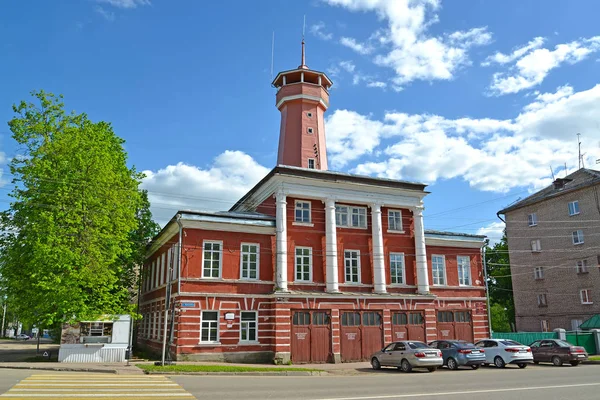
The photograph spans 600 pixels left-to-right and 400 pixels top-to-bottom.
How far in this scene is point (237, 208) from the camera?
38062 mm

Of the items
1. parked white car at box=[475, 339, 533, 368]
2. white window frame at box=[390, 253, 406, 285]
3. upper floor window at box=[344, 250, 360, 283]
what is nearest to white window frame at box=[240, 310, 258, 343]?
upper floor window at box=[344, 250, 360, 283]

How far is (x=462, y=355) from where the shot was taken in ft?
79.2

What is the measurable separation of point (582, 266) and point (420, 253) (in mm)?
20556

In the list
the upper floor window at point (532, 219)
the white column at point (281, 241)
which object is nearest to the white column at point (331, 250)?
the white column at point (281, 241)

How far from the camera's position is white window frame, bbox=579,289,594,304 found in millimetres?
41719

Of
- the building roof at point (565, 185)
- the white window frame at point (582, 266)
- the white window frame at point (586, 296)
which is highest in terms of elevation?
the building roof at point (565, 185)

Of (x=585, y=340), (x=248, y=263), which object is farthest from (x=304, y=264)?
(x=585, y=340)

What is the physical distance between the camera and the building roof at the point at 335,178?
96.3 feet

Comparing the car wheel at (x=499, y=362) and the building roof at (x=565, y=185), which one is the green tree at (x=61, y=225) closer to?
the car wheel at (x=499, y=362)

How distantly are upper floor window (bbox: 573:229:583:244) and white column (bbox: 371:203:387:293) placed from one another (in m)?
23.4

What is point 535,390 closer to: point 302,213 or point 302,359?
point 302,359

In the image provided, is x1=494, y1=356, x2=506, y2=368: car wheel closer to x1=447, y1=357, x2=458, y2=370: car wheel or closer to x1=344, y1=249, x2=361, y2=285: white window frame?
x1=447, y1=357, x2=458, y2=370: car wheel

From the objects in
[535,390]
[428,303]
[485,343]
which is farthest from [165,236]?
[535,390]

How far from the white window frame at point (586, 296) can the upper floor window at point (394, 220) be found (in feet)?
71.8
